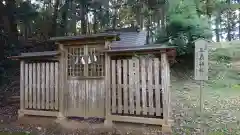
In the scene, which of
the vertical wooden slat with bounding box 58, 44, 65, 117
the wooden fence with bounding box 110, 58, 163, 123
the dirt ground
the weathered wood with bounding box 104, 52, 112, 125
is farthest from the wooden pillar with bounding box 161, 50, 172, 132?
the vertical wooden slat with bounding box 58, 44, 65, 117

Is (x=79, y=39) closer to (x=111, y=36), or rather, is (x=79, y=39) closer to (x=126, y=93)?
(x=111, y=36)

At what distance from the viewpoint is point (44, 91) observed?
665cm

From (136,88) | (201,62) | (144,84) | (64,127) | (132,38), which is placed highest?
(132,38)

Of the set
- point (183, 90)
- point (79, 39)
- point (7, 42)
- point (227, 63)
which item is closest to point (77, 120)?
point (79, 39)

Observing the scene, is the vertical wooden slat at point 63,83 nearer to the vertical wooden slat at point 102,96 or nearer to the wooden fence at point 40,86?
the wooden fence at point 40,86

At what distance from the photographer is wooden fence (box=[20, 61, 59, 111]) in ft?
21.4

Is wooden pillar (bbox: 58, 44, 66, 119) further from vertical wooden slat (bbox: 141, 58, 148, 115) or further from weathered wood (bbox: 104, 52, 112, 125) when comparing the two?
vertical wooden slat (bbox: 141, 58, 148, 115)

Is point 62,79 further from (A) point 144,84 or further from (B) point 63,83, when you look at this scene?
(A) point 144,84

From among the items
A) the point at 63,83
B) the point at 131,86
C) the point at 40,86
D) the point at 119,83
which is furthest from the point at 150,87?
the point at 40,86

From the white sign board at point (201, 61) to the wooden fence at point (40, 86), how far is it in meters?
3.73

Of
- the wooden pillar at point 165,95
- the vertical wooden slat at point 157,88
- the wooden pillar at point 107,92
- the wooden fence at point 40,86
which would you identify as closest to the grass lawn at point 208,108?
the wooden pillar at point 165,95

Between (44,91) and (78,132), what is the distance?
1.57 metres

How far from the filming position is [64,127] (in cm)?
625

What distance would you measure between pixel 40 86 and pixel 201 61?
14.5 feet
